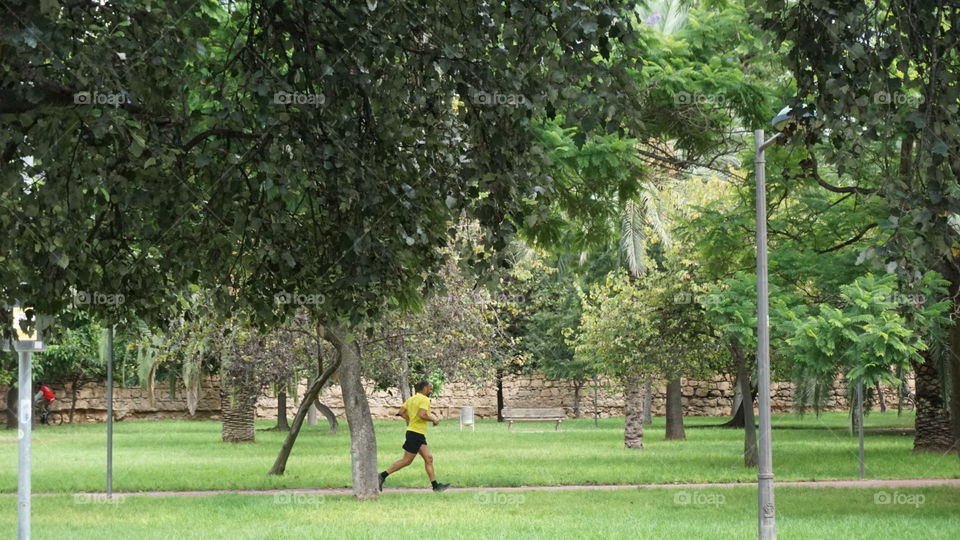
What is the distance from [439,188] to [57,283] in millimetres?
2686

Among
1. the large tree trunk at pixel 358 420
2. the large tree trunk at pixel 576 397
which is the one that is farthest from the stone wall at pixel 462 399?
→ the large tree trunk at pixel 358 420

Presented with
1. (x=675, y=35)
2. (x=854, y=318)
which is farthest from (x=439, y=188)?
(x=854, y=318)

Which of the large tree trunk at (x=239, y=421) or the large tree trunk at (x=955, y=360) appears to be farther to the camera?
the large tree trunk at (x=239, y=421)

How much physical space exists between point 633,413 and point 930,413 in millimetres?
6620

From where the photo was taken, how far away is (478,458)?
2880cm

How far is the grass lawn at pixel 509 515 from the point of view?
583 inches

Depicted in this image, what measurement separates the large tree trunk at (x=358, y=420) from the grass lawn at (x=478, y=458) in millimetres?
2777

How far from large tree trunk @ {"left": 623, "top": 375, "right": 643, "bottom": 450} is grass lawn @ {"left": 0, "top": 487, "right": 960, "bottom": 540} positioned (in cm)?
1120

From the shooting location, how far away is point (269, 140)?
24.2ft

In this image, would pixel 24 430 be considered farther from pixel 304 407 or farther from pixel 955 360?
pixel 955 360

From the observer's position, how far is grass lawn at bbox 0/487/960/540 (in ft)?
48.5

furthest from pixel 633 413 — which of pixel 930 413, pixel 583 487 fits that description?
pixel 583 487

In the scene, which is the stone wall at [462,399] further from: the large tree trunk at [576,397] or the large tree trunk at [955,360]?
the large tree trunk at [955,360]

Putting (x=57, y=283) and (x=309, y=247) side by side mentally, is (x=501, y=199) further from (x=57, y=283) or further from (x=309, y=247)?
(x=57, y=283)
